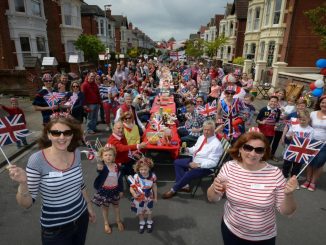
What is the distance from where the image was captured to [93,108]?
8.02 m

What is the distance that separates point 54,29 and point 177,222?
25.3 metres

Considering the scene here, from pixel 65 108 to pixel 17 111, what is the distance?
1202 mm

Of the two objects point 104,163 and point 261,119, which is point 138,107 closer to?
point 261,119

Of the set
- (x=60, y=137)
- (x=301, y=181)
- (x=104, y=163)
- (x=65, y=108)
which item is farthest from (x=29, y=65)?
(x=301, y=181)

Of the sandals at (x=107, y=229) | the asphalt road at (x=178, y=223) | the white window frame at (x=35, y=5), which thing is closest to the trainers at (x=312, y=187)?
the asphalt road at (x=178, y=223)

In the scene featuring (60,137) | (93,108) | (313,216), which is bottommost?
(313,216)

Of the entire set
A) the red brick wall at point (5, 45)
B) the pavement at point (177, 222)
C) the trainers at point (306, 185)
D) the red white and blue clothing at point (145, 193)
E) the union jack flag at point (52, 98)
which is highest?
the red brick wall at point (5, 45)

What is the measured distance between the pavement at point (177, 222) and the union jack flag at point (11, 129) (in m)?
1.69

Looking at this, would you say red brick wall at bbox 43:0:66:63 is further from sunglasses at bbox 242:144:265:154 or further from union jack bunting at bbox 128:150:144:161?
sunglasses at bbox 242:144:265:154

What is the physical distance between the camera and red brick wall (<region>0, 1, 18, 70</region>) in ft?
53.7

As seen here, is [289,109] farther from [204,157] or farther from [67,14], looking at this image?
[67,14]

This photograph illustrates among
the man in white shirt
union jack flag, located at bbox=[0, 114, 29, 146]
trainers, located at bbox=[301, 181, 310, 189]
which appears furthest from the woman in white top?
union jack flag, located at bbox=[0, 114, 29, 146]

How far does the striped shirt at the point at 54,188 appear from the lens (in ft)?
7.16

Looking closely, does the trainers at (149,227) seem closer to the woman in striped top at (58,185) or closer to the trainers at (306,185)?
the woman in striped top at (58,185)
